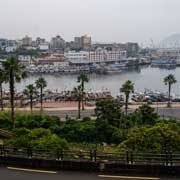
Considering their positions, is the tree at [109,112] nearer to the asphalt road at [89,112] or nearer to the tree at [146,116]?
the tree at [146,116]

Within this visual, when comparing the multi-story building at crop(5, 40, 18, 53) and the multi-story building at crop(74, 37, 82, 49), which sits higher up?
the multi-story building at crop(74, 37, 82, 49)

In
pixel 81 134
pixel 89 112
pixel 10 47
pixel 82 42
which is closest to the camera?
pixel 81 134

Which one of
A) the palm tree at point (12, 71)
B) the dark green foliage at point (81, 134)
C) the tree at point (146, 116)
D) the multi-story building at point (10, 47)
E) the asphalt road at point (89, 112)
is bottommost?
the asphalt road at point (89, 112)

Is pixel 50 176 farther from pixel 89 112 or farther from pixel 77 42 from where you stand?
pixel 77 42

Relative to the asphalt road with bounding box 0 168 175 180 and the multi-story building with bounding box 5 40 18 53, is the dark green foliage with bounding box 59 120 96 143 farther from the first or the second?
the multi-story building with bounding box 5 40 18 53

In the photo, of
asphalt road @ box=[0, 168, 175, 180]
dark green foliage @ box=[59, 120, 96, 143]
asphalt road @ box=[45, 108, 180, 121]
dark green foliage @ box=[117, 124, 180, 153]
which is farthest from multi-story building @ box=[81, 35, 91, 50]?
asphalt road @ box=[0, 168, 175, 180]

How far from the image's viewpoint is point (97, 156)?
8.53m

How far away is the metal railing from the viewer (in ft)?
26.5

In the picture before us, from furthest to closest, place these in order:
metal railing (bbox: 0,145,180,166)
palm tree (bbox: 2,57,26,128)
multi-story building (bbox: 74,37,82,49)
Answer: multi-story building (bbox: 74,37,82,49) < palm tree (bbox: 2,57,26,128) < metal railing (bbox: 0,145,180,166)

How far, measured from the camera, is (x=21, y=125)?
28109 millimetres

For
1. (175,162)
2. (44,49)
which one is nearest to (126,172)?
(175,162)

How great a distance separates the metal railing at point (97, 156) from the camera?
318 inches

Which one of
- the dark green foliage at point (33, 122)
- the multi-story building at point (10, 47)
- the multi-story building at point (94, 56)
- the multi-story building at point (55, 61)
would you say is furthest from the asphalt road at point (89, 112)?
the multi-story building at point (10, 47)

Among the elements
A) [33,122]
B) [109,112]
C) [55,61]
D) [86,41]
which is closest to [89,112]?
[109,112]
